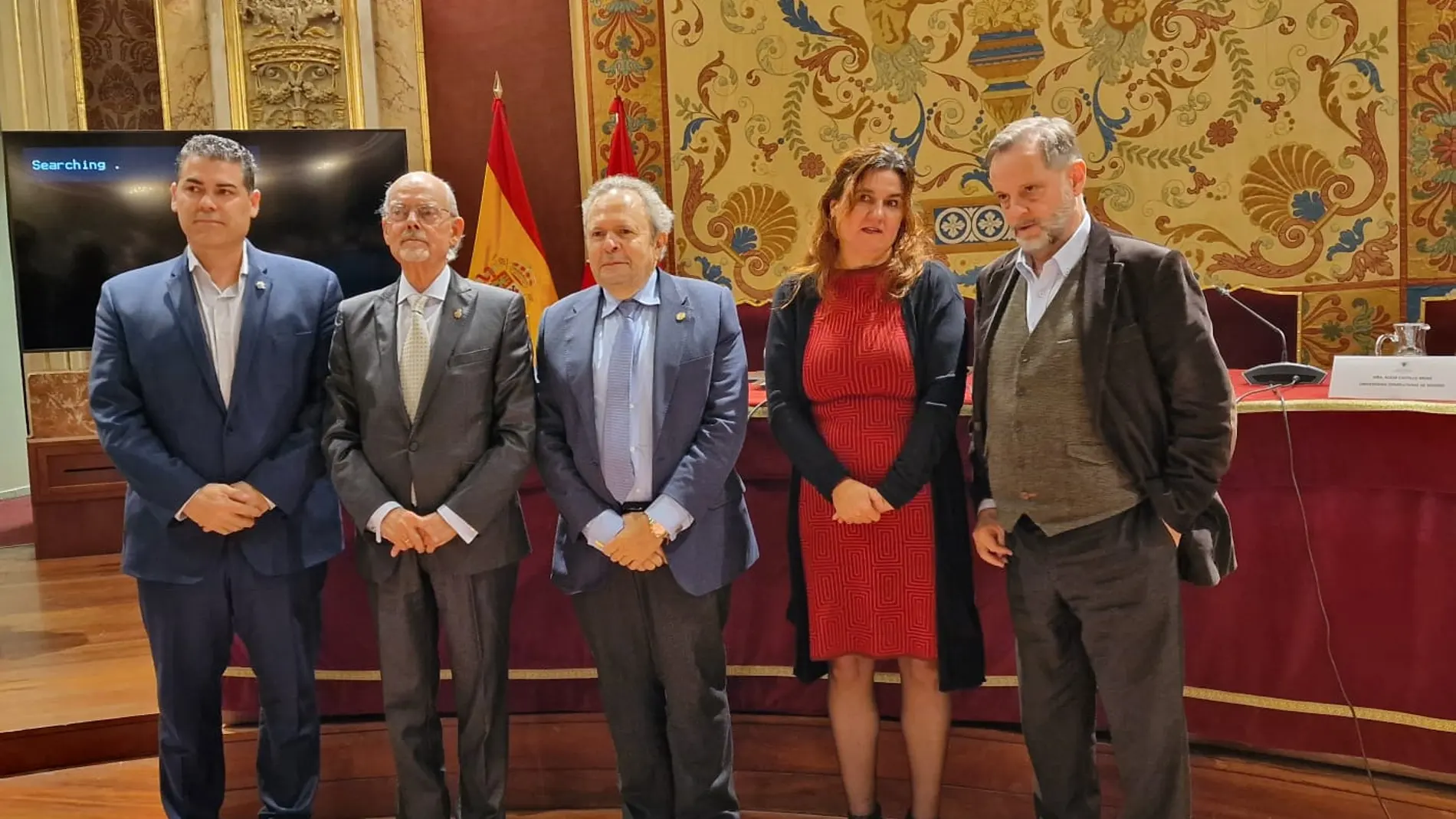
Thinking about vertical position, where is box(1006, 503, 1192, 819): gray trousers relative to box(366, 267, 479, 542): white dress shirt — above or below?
below

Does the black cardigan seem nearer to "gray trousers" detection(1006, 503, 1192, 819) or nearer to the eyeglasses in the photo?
"gray trousers" detection(1006, 503, 1192, 819)

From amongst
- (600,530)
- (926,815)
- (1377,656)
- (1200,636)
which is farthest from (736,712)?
(1377,656)

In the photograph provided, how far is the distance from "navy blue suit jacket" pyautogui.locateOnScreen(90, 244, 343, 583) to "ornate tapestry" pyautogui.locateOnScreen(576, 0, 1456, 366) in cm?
223

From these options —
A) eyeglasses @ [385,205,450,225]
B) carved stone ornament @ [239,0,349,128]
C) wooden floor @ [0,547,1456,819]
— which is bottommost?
wooden floor @ [0,547,1456,819]

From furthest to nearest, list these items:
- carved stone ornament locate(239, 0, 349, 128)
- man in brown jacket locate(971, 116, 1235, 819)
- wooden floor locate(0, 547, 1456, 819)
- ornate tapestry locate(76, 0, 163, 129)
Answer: ornate tapestry locate(76, 0, 163, 129) < carved stone ornament locate(239, 0, 349, 128) < wooden floor locate(0, 547, 1456, 819) < man in brown jacket locate(971, 116, 1235, 819)

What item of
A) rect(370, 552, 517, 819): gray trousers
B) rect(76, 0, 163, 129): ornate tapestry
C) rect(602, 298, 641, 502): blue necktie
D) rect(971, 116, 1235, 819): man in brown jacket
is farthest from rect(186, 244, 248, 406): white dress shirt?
rect(76, 0, 163, 129): ornate tapestry

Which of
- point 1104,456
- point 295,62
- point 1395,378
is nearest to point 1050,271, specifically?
point 1104,456

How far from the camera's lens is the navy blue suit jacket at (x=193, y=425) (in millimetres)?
2062

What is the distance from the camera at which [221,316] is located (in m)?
2.16

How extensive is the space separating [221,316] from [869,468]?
138 cm

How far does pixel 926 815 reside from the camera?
6.79 feet

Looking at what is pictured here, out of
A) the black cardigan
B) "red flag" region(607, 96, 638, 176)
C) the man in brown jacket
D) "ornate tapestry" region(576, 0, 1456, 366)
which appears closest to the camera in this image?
the man in brown jacket

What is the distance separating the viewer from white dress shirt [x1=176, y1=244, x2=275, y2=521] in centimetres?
213

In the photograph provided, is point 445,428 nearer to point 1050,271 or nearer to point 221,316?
point 221,316
